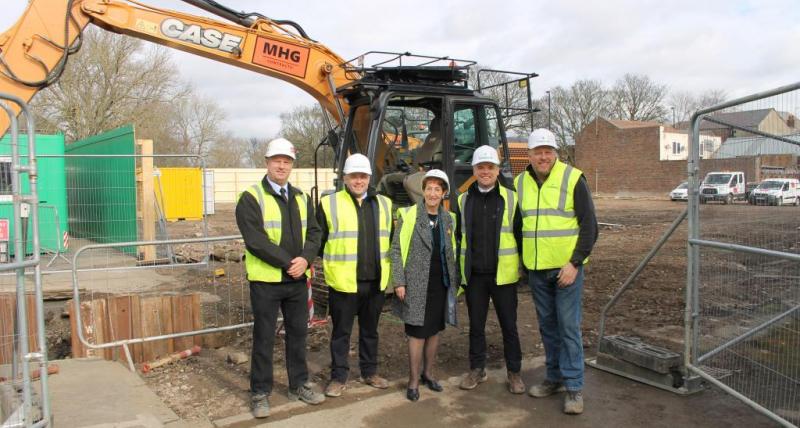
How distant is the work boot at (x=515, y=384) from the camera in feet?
16.3

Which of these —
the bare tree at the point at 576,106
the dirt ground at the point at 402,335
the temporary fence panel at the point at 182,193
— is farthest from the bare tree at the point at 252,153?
the dirt ground at the point at 402,335

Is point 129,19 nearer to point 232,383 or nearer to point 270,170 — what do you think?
point 270,170

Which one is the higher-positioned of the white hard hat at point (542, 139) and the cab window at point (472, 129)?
the cab window at point (472, 129)

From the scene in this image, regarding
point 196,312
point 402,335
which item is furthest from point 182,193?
point 402,335

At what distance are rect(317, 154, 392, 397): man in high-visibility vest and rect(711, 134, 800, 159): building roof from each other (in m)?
2.70

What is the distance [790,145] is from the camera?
423 centimetres

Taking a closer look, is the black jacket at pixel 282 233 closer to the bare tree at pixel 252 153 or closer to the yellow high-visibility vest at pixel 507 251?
the yellow high-visibility vest at pixel 507 251

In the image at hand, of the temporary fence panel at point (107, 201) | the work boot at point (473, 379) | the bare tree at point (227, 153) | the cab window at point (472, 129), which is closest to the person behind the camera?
the work boot at point (473, 379)

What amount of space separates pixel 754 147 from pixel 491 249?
213 cm

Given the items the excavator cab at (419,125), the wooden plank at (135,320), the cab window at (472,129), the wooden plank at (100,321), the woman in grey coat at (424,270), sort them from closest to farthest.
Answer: the woman in grey coat at (424,270) < the wooden plank at (100,321) < the wooden plank at (135,320) < the excavator cab at (419,125) < the cab window at (472,129)

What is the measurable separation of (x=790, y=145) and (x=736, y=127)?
1.99 ft

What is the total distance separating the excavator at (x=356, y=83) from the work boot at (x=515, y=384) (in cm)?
263

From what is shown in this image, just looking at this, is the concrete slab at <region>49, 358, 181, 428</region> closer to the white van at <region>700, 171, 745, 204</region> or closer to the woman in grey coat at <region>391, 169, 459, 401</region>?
the woman in grey coat at <region>391, 169, 459, 401</region>

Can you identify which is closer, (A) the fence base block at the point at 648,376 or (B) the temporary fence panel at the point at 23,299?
(B) the temporary fence panel at the point at 23,299
